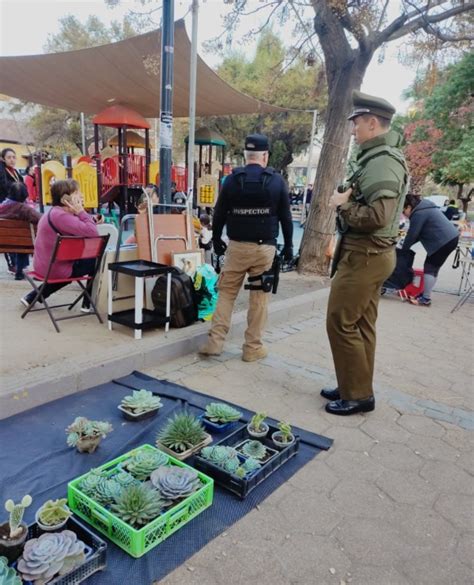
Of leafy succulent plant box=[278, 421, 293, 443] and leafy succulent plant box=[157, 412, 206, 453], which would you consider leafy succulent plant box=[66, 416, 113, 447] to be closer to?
leafy succulent plant box=[157, 412, 206, 453]

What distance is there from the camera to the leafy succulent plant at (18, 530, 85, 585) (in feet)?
5.28

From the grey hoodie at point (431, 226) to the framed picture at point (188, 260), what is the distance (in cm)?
328

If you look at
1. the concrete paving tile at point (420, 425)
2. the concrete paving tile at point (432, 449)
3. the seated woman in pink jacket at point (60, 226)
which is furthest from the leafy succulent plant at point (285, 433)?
the seated woman in pink jacket at point (60, 226)

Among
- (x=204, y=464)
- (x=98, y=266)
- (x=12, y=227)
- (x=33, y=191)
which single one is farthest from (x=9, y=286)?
(x=33, y=191)

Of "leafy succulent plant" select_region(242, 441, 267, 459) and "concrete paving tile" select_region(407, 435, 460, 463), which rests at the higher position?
"leafy succulent plant" select_region(242, 441, 267, 459)

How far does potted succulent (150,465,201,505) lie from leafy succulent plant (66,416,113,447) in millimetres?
546

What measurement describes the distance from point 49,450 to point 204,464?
92cm

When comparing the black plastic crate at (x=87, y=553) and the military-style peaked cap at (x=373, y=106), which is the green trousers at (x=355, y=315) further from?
the black plastic crate at (x=87, y=553)

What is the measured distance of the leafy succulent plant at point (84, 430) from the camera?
8.27 feet

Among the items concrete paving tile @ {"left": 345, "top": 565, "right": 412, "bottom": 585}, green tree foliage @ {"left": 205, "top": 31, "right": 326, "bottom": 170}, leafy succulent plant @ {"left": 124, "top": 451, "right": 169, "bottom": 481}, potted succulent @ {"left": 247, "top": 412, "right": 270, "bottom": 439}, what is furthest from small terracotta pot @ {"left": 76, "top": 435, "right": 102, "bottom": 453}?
green tree foliage @ {"left": 205, "top": 31, "right": 326, "bottom": 170}

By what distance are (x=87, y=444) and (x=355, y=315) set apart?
6.05 ft

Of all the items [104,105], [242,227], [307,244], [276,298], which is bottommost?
[276,298]

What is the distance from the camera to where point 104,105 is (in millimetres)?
13016

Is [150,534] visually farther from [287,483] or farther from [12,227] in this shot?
[12,227]
